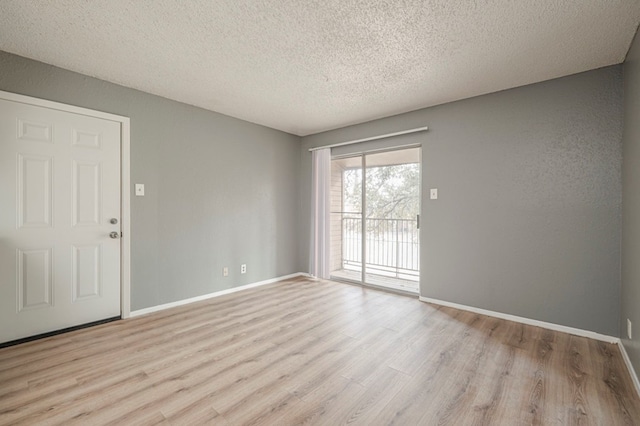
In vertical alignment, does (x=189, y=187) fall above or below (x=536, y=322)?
above

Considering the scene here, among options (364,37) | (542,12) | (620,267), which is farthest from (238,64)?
(620,267)

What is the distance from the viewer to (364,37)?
2.13 m

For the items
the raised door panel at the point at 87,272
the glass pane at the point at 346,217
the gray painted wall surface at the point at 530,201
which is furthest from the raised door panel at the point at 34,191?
the gray painted wall surface at the point at 530,201

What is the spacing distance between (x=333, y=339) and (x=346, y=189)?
9.00 feet

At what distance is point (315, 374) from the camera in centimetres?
199

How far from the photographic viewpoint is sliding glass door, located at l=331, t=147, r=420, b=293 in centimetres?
420

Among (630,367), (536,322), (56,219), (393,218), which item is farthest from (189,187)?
(630,367)

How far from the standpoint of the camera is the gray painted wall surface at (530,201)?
8.25 feet

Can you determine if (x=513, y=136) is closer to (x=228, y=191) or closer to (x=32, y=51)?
(x=228, y=191)

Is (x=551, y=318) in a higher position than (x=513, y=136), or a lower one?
lower

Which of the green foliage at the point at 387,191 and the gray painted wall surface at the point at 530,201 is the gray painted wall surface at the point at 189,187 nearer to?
the green foliage at the point at 387,191

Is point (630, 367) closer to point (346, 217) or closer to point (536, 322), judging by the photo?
point (536, 322)

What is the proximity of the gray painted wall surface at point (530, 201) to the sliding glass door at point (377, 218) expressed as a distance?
597 mm

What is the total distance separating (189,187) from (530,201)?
3.86 metres
